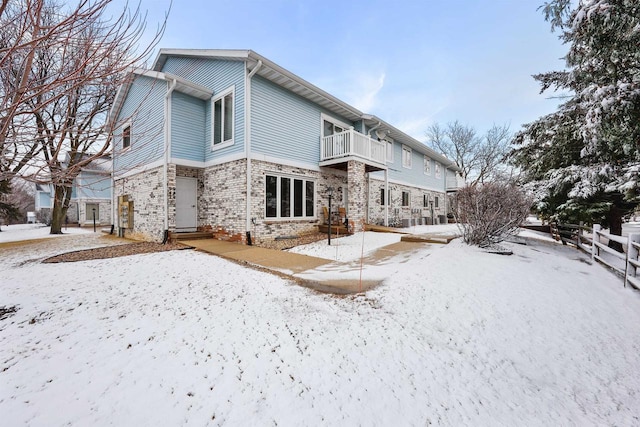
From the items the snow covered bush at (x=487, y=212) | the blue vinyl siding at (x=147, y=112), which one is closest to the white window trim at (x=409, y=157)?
the snow covered bush at (x=487, y=212)

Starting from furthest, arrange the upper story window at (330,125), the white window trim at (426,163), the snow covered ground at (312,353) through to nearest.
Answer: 1. the white window trim at (426,163)
2. the upper story window at (330,125)
3. the snow covered ground at (312,353)

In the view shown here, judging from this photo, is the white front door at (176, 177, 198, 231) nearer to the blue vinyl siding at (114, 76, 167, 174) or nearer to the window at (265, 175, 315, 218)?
the blue vinyl siding at (114, 76, 167, 174)

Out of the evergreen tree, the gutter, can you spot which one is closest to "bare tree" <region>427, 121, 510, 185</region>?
the evergreen tree

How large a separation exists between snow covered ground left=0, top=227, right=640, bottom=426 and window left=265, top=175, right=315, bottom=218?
4800 millimetres

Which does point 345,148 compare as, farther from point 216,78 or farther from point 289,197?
→ point 216,78

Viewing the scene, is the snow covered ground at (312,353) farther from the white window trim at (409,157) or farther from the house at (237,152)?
the white window trim at (409,157)

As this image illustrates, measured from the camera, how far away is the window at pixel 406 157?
1743 centimetres

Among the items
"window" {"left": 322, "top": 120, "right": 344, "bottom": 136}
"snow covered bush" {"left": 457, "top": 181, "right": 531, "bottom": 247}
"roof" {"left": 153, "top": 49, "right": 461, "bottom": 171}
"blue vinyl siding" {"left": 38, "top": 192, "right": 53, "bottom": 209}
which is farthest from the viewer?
"blue vinyl siding" {"left": 38, "top": 192, "right": 53, "bottom": 209}

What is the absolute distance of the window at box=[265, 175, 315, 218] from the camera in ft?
31.0

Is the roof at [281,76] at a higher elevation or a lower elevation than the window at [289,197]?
higher

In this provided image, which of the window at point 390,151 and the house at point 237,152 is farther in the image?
the window at point 390,151

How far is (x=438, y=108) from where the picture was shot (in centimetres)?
3247

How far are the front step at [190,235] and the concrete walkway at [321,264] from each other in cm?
60

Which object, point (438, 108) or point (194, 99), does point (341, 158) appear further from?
point (438, 108)
